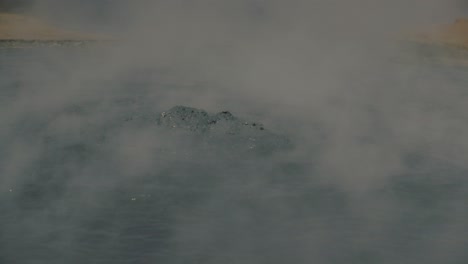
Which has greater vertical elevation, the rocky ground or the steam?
the rocky ground

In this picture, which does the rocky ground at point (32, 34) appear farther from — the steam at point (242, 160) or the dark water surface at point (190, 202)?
the dark water surface at point (190, 202)

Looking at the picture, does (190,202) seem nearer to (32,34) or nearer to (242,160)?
(242,160)

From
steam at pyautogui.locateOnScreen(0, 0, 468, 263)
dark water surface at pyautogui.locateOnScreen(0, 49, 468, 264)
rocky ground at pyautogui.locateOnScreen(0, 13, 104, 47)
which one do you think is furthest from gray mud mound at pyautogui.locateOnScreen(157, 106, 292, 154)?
rocky ground at pyautogui.locateOnScreen(0, 13, 104, 47)

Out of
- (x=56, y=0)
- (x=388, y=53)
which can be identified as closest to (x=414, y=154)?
(x=388, y=53)

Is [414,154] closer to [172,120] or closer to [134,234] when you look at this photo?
[172,120]

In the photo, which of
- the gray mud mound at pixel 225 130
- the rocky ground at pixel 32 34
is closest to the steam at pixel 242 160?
the gray mud mound at pixel 225 130

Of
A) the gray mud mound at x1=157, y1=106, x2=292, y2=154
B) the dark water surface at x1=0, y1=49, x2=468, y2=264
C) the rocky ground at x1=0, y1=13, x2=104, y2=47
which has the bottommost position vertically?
the dark water surface at x1=0, y1=49, x2=468, y2=264

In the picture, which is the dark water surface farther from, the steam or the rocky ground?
the rocky ground
